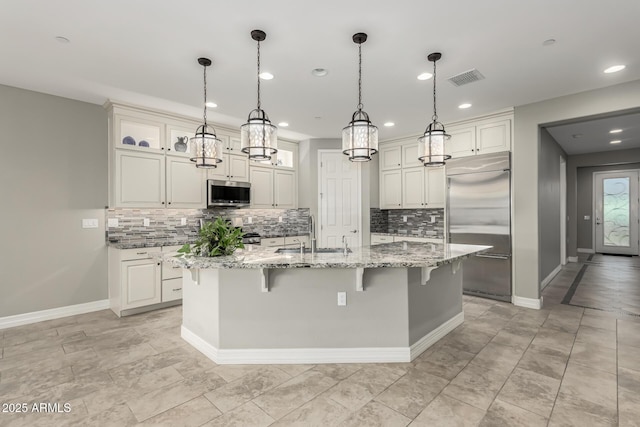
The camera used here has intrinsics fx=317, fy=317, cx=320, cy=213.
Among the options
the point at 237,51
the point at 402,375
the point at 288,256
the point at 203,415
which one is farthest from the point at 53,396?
the point at 237,51

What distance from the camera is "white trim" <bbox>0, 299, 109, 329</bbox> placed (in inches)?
145

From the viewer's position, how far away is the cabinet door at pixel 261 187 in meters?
5.55

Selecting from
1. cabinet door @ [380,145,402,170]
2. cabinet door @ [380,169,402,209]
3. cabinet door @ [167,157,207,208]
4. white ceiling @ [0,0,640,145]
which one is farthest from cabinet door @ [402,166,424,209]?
cabinet door @ [167,157,207,208]

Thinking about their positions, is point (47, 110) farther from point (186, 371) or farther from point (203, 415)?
point (203, 415)

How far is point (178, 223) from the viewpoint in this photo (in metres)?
4.91

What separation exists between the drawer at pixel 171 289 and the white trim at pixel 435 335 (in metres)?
3.26

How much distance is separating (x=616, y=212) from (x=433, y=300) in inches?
336

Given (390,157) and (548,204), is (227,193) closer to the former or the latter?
(390,157)

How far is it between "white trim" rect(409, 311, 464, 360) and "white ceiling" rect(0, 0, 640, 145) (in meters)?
2.63

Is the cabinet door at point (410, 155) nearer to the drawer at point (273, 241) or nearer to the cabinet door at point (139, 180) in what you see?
the drawer at point (273, 241)

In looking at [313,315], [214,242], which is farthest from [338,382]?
[214,242]

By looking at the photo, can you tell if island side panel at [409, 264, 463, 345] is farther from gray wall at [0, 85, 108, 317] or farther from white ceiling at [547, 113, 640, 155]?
gray wall at [0, 85, 108, 317]

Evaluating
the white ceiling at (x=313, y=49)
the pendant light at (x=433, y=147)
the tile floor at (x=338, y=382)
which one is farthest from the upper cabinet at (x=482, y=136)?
the tile floor at (x=338, y=382)

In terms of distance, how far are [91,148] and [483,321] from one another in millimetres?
5457
